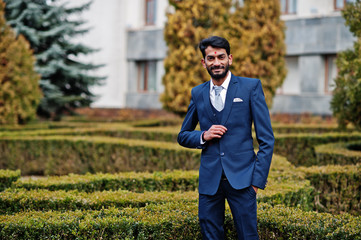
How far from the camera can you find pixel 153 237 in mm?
3660

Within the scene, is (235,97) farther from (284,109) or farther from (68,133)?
(284,109)

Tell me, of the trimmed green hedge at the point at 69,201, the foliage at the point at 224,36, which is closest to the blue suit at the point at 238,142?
the trimmed green hedge at the point at 69,201

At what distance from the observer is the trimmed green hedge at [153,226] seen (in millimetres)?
3551

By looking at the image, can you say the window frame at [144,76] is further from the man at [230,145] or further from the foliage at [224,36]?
Answer: the man at [230,145]

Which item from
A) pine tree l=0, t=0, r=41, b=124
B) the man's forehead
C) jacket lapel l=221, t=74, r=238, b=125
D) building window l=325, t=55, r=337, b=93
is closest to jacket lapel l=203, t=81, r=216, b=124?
jacket lapel l=221, t=74, r=238, b=125

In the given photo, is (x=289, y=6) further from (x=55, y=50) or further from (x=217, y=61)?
(x=217, y=61)

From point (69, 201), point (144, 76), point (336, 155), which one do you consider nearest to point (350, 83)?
point (336, 155)

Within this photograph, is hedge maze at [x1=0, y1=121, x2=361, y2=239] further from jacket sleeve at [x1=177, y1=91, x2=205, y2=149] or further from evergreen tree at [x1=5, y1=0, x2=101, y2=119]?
evergreen tree at [x1=5, y1=0, x2=101, y2=119]

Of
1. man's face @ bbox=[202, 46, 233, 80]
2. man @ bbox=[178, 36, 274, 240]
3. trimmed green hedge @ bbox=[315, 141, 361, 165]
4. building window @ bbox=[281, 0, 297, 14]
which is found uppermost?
building window @ bbox=[281, 0, 297, 14]

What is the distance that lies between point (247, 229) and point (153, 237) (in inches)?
36.7

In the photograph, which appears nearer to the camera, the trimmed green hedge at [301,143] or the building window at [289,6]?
the trimmed green hedge at [301,143]

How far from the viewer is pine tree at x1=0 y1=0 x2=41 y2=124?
1237cm

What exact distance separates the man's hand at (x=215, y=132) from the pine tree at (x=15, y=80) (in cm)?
1041

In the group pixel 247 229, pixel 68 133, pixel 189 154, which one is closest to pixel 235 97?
pixel 247 229
